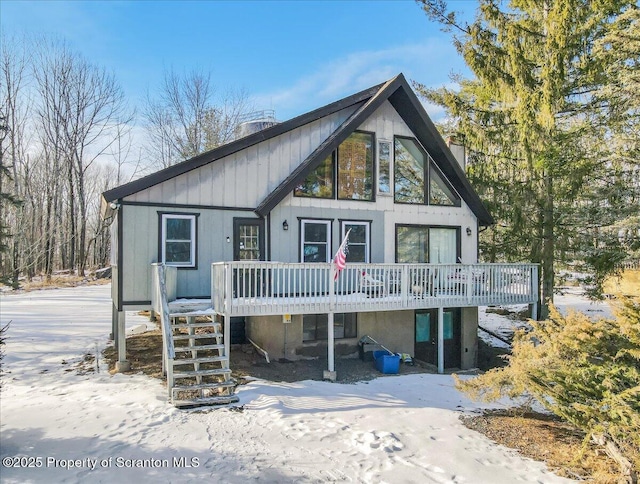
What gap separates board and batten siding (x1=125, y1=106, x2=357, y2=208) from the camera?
10508 mm

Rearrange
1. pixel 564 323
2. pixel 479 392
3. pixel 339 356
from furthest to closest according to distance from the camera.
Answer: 1. pixel 339 356
2. pixel 479 392
3. pixel 564 323

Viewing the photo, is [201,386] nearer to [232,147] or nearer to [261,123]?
[232,147]

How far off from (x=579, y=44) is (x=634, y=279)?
→ 10194 millimetres

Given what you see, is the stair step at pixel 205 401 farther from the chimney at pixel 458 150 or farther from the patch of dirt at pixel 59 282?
the patch of dirt at pixel 59 282

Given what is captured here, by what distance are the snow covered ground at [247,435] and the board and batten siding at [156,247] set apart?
221cm

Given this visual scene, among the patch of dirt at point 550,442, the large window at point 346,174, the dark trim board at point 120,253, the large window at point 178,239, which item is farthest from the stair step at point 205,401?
the large window at point 346,174

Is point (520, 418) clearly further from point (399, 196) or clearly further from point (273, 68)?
point (273, 68)

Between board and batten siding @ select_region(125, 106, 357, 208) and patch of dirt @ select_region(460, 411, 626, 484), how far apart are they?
7.33 meters

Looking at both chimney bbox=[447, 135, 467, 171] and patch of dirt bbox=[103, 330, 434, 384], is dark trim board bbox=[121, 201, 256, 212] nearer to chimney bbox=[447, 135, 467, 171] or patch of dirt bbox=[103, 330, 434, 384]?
patch of dirt bbox=[103, 330, 434, 384]

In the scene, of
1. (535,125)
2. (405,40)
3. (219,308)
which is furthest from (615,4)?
(219,308)

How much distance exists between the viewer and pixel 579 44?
12.7 meters

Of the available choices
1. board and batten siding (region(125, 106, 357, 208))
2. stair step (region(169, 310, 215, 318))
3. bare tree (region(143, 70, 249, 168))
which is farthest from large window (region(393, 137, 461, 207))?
bare tree (region(143, 70, 249, 168))

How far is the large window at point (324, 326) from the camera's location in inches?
453

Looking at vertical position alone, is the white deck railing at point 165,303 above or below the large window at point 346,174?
below
